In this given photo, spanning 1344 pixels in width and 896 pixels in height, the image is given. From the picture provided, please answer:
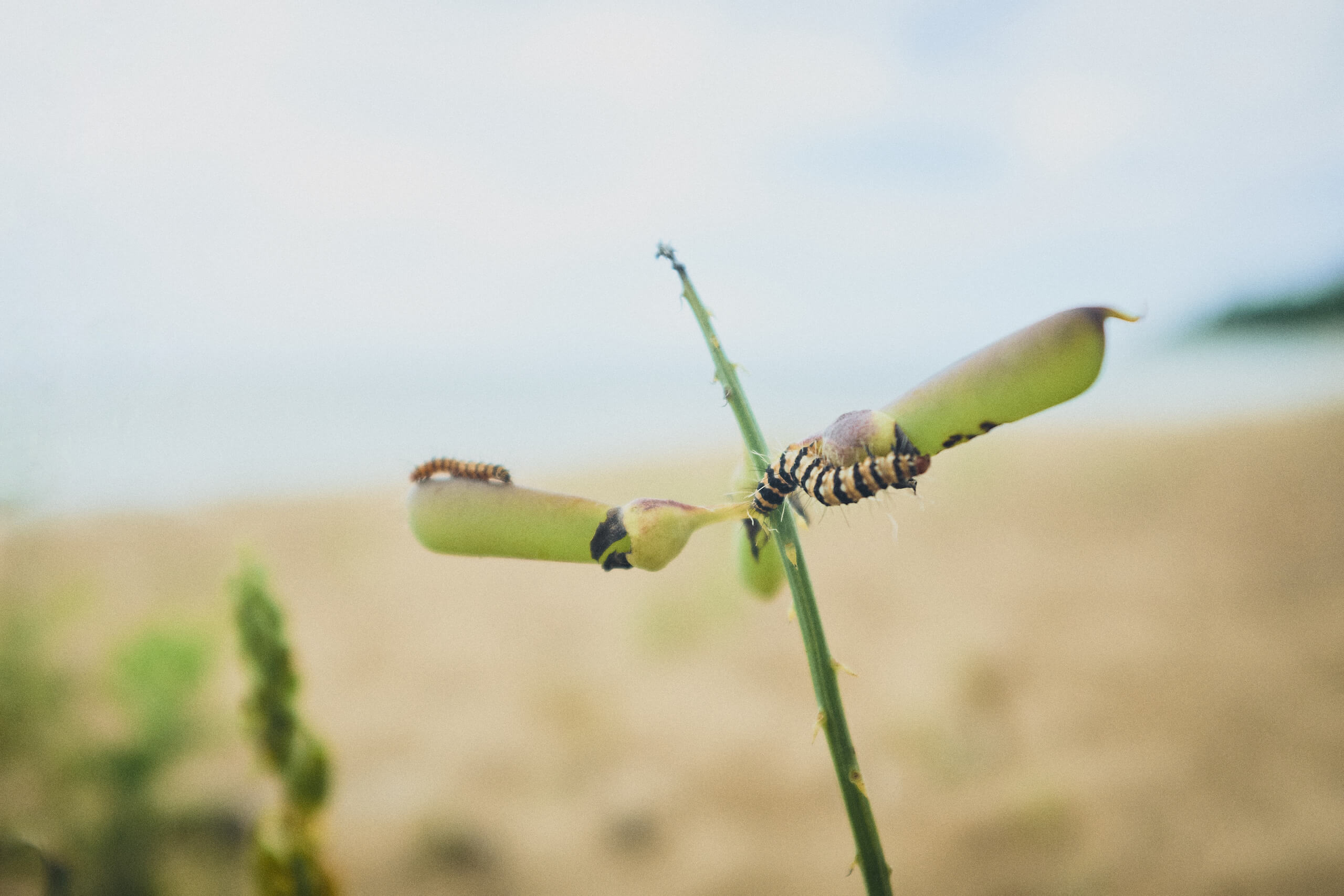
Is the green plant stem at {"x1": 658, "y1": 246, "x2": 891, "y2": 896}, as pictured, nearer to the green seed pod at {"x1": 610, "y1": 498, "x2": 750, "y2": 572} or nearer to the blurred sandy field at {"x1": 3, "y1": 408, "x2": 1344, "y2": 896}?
the green seed pod at {"x1": 610, "y1": 498, "x2": 750, "y2": 572}

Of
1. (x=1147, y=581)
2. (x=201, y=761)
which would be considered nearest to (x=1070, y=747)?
(x=1147, y=581)

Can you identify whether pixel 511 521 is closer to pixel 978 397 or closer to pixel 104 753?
pixel 978 397

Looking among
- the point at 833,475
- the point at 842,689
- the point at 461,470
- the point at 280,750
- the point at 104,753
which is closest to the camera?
the point at 833,475

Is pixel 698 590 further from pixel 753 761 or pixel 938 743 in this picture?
pixel 938 743

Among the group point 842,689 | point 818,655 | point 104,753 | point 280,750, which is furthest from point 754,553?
point 842,689

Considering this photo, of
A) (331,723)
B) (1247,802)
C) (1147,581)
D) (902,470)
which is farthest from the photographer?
(1147,581)

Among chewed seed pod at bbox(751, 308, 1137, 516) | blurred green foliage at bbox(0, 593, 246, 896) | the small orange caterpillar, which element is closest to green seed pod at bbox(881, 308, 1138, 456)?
chewed seed pod at bbox(751, 308, 1137, 516)
